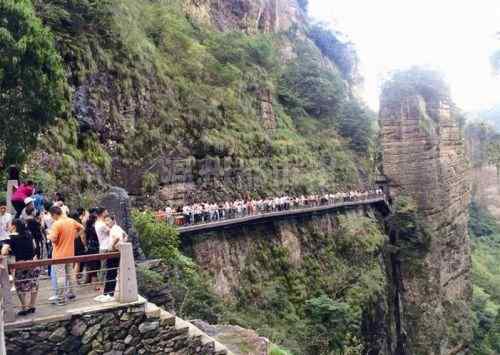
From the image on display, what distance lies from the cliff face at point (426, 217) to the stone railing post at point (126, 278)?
24.0 meters

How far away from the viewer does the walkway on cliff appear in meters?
17.1

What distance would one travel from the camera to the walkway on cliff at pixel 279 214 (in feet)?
56.2

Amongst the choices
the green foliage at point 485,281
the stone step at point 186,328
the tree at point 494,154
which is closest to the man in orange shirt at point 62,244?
the stone step at point 186,328

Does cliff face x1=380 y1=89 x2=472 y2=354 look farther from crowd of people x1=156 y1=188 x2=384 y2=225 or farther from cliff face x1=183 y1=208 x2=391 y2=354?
crowd of people x1=156 y1=188 x2=384 y2=225

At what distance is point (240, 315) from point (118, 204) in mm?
6613

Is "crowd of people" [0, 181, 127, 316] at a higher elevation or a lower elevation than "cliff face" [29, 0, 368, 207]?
lower

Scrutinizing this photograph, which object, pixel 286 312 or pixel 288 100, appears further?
pixel 288 100

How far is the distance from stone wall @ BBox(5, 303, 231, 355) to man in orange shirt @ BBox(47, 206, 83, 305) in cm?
65

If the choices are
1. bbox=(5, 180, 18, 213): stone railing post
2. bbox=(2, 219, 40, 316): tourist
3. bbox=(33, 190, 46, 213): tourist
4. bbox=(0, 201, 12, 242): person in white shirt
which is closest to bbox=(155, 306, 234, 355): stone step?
bbox=(2, 219, 40, 316): tourist

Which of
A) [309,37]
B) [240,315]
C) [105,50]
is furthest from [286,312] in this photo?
[309,37]

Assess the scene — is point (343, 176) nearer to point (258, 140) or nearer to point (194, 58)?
point (258, 140)

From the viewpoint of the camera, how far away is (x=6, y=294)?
6.86m

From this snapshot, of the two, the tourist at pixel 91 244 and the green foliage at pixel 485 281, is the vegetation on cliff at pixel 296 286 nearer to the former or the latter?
the tourist at pixel 91 244

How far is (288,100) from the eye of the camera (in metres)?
37.2
